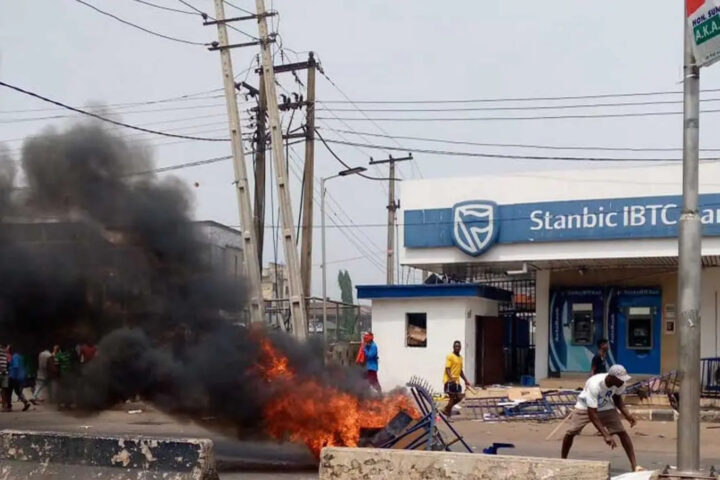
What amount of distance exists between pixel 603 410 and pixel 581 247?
850 centimetres

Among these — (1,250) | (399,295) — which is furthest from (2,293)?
(399,295)

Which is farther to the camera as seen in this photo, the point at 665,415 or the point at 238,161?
the point at 238,161


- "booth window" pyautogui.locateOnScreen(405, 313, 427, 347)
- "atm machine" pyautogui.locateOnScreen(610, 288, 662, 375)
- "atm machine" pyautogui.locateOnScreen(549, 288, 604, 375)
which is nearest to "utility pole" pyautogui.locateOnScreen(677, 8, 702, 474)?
"atm machine" pyautogui.locateOnScreen(610, 288, 662, 375)

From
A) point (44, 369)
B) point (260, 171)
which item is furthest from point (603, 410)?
point (260, 171)

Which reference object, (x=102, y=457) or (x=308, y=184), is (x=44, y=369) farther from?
(x=102, y=457)

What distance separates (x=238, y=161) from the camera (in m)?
17.4

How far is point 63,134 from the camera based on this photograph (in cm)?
1248

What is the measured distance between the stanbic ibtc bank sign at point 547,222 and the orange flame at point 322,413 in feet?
29.3

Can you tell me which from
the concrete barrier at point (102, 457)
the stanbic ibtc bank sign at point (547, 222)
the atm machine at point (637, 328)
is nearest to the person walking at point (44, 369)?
the concrete barrier at point (102, 457)

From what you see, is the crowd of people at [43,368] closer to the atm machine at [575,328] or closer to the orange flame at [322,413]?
the orange flame at [322,413]

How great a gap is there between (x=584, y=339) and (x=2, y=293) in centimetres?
1241

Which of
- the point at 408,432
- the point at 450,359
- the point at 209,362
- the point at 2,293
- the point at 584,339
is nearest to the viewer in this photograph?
the point at 408,432

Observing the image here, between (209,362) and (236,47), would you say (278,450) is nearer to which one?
(209,362)

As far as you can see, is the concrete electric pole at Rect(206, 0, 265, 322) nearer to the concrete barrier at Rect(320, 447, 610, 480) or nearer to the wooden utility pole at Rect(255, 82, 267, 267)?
the wooden utility pole at Rect(255, 82, 267, 267)
